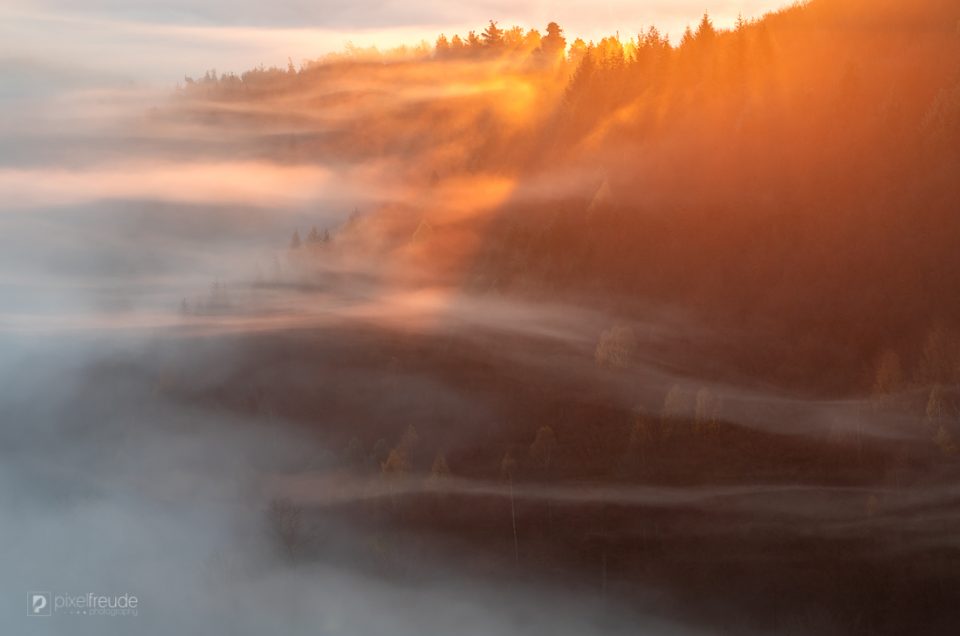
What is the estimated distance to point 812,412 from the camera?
684 centimetres

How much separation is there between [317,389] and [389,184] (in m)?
2.35

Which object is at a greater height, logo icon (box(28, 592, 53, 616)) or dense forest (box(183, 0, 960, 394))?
dense forest (box(183, 0, 960, 394))

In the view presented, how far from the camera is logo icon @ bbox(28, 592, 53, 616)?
33.6 ft

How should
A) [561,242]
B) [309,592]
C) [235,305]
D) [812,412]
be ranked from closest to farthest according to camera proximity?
[812,412] < [561,242] < [309,592] < [235,305]

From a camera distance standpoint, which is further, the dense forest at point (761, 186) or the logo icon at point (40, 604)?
the logo icon at point (40, 604)

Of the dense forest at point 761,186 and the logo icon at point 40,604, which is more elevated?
the dense forest at point 761,186

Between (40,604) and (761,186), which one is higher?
(761,186)

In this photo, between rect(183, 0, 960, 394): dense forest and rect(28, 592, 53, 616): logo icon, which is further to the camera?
rect(28, 592, 53, 616): logo icon

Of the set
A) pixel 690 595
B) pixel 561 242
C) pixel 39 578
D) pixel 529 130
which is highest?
pixel 529 130

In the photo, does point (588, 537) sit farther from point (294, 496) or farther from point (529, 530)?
point (294, 496)

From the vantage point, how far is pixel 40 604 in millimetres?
10305

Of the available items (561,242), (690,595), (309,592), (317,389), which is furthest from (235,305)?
(690,595)

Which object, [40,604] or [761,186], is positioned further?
[40,604]

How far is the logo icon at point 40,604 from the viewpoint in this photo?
33.6ft
